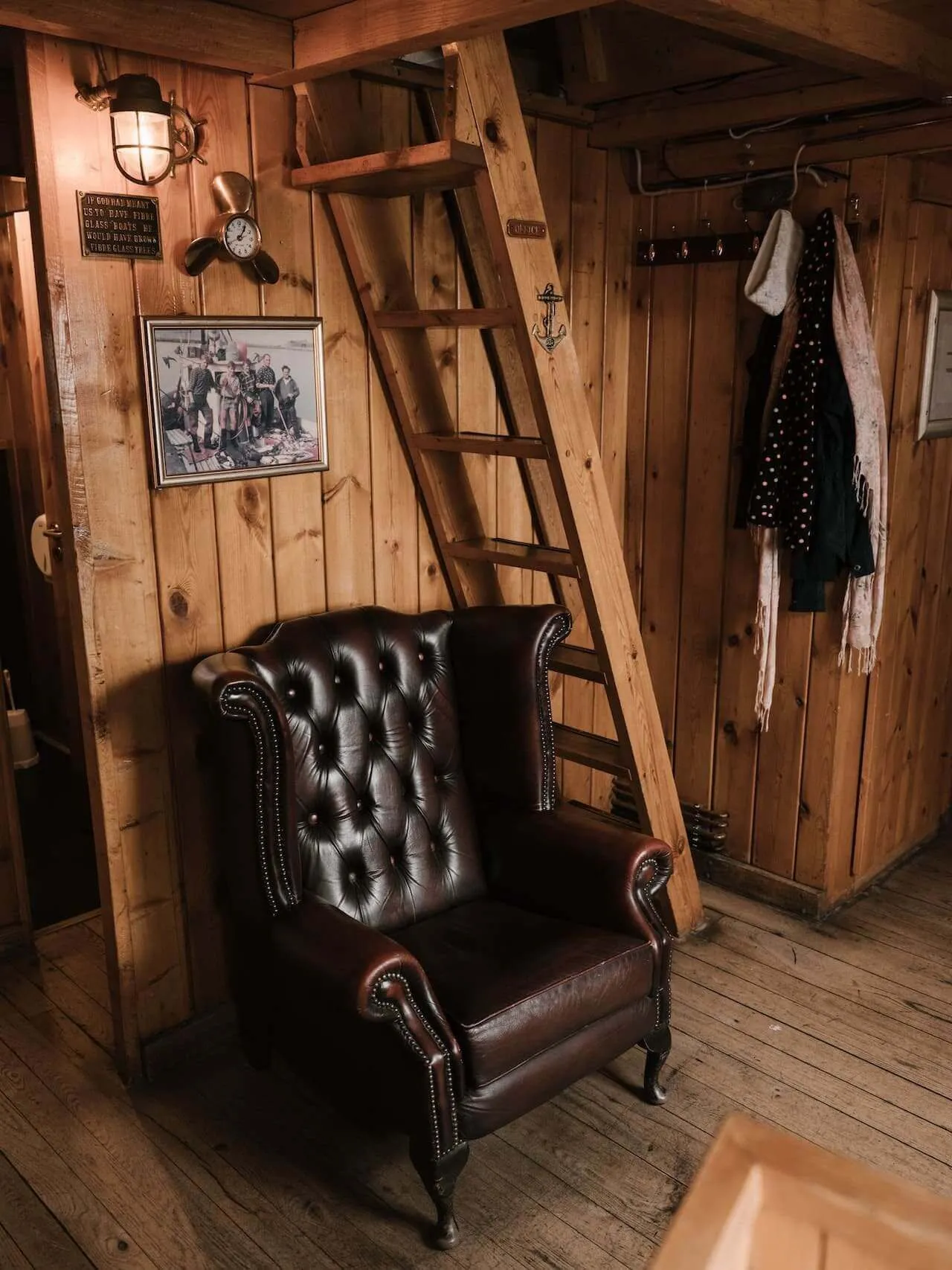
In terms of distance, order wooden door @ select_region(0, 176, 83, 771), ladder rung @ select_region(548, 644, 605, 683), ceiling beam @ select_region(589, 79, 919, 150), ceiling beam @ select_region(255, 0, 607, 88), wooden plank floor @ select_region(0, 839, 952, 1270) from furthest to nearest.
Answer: wooden door @ select_region(0, 176, 83, 771), ladder rung @ select_region(548, 644, 605, 683), ceiling beam @ select_region(589, 79, 919, 150), wooden plank floor @ select_region(0, 839, 952, 1270), ceiling beam @ select_region(255, 0, 607, 88)

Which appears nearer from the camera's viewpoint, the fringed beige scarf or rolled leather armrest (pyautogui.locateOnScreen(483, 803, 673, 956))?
rolled leather armrest (pyautogui.locateOnScreen(483, 803, 673, 956))

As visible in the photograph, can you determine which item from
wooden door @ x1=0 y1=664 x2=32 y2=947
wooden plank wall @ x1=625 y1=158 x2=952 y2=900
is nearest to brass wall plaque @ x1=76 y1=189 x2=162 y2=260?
wooden door @ x1=0 y1=664 x2=32 y2=947

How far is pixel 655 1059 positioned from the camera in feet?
8.14

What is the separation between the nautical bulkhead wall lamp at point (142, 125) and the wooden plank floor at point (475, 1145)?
2.05 meters

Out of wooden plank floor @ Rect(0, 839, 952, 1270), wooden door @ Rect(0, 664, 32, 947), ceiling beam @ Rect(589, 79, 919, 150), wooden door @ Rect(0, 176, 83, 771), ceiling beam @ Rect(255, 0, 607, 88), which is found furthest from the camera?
wooden door @ Rect(0, 176, 83, 771)

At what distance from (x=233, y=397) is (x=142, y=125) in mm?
586

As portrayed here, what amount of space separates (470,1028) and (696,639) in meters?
1.78

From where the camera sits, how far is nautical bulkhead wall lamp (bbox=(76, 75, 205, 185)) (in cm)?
215

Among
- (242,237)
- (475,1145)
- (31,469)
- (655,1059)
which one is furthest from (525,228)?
(31,469)

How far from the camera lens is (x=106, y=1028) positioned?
9.25 feet

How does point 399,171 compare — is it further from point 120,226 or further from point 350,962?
point 350,962

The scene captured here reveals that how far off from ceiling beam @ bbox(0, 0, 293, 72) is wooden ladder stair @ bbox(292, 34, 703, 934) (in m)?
0.18

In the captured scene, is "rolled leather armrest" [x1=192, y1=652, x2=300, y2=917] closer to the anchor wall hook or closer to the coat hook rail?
the anchor wall hook

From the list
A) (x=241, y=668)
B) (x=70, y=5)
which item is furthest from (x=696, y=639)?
(x=70, y=5)
